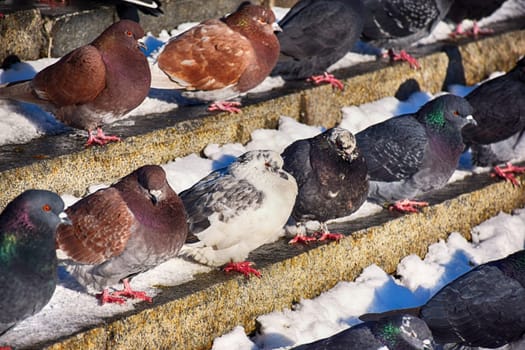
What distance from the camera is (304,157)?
6.04 m

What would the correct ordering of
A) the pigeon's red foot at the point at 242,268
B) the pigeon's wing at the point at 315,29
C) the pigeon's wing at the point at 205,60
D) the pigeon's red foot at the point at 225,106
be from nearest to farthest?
the pigeon's red foot at the point at 242,268
the pigeon's wing at the point at 205,60
the pigeon's red foot at the point at 225,106
the pigeon's wing at the point at 315,29

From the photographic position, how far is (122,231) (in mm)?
4852

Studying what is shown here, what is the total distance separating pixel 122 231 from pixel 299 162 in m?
1.54

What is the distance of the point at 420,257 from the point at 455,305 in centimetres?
156

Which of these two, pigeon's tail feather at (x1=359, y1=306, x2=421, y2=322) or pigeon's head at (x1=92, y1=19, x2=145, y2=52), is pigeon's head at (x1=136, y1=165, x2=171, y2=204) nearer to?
pigeon's tail feather at (x1=359, y1=306, x2=421, y2=322)

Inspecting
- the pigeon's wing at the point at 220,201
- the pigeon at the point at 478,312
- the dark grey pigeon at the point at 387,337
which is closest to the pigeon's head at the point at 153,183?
the pigeon's wing at the point at 220,201

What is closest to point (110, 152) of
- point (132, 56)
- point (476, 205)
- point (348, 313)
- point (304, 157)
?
point (132, 56)

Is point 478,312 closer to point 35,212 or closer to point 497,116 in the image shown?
point 35,212

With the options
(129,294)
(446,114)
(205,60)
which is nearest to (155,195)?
(129,294)

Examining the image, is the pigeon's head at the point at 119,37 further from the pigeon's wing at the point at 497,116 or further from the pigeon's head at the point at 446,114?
the pigeon's wing at the point at 497,116

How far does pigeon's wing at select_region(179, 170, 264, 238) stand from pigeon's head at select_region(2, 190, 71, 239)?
1.16 m

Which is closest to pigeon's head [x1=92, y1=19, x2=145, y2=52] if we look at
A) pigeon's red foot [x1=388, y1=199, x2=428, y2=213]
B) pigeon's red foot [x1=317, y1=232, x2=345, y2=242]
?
pigeon's red foot [x1=317, y1=232, x2=345, y2=242]

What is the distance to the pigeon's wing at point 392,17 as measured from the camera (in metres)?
8.59

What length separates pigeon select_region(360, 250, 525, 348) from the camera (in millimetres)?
5273
